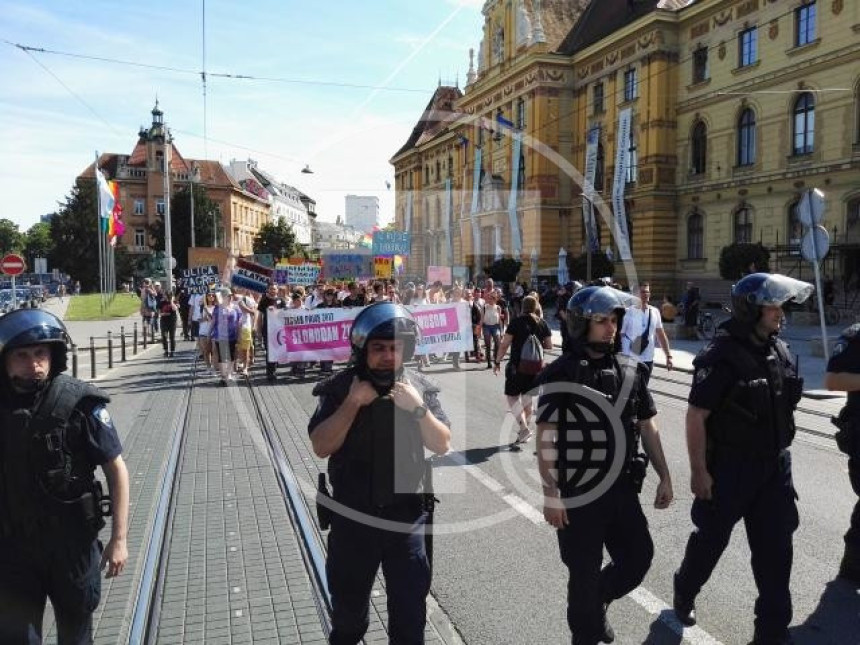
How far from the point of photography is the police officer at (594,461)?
3377mm

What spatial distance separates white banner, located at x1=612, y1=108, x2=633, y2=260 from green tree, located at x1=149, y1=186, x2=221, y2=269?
45.8 meters

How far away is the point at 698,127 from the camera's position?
120 feet

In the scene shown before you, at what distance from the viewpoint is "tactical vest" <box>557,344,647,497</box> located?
3447 millimetres

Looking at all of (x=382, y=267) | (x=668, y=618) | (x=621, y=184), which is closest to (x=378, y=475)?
(x=668, y=618)

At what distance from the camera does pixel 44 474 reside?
275cm

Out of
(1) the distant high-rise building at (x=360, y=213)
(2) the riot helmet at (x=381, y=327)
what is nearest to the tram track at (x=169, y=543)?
(2) the riot helmet at (x=381, y=327)

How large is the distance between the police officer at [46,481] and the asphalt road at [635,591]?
2020mm

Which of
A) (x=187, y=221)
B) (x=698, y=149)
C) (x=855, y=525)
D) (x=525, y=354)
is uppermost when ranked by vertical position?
(x=698, y=149)

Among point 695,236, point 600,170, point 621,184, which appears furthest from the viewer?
point 600,170

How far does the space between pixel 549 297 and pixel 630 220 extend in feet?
25.1

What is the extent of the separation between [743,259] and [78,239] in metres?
59.4

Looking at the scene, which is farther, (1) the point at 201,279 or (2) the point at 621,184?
(2) the point at 621,184

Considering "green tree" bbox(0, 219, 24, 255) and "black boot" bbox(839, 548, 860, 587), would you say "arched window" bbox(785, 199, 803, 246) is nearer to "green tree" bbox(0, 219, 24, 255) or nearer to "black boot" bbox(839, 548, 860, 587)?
"black boot" bbox(839, 548, 860, 587)

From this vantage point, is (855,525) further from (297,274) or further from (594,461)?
(297,274)
